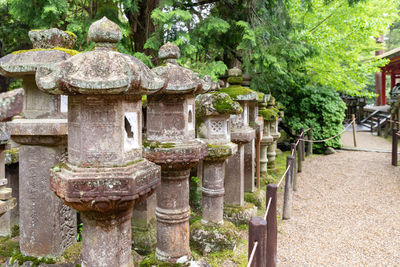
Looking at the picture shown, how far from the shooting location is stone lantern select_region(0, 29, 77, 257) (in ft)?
9.71

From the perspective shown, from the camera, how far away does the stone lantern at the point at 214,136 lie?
3.96 m

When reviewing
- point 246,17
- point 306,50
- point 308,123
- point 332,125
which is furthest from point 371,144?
point 246,17

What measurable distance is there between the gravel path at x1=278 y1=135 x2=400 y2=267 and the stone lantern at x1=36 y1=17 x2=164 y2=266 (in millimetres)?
2870

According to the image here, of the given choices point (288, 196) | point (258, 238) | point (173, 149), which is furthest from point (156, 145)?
point (288, 196)

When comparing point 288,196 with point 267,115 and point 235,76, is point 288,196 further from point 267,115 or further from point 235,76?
point 267,115

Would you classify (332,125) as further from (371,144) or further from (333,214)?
(333,214)

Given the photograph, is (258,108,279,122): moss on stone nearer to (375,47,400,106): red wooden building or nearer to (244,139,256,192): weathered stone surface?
(244,139,256,192): weathered stone surface

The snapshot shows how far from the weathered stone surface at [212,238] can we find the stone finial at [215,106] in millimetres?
1488

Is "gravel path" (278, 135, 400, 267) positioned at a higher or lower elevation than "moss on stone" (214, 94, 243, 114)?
lower

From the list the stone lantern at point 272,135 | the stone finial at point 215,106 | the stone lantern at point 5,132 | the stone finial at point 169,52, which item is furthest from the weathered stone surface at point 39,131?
the stone lantern at point 272,135

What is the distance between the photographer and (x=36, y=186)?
3059mm

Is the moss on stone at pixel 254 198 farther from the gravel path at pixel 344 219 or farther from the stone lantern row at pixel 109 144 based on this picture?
the stone lantern row at pixel 109 144

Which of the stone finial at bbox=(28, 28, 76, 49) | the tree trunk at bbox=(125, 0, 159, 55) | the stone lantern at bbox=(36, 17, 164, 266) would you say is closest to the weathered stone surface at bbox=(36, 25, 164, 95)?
the stone lantern at bbox=(36, 17, 164, 266)

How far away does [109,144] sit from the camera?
202 centimetres
